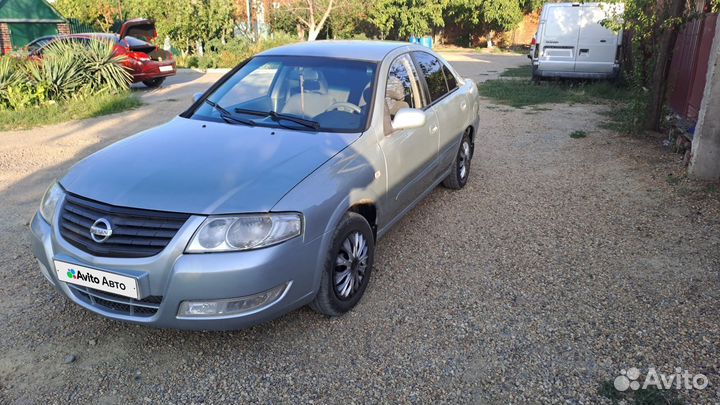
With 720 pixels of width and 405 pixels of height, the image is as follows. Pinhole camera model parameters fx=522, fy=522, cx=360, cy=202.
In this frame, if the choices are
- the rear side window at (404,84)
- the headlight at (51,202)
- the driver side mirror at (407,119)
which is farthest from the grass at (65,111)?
the driver side mirror at (407,119)

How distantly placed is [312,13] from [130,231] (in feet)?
94.3

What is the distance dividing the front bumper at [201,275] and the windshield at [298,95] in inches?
47.1

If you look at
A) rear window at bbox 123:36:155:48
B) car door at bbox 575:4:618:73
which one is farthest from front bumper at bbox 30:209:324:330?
rear window at bbox 123:36:155:48

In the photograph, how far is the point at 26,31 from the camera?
80.9ft

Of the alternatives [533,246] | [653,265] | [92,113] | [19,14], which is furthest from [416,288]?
[19,14]

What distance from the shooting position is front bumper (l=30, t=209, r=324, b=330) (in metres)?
2.65

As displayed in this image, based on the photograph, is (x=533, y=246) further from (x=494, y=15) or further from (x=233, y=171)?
(x=494, y=15)

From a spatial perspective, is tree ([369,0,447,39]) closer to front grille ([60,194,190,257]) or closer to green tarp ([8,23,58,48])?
green tarp ([8,23,58,48])

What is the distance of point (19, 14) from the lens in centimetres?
2409

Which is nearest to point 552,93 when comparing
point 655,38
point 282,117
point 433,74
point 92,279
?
point 655,38

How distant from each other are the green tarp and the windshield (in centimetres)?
2516

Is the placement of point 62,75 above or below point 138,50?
below

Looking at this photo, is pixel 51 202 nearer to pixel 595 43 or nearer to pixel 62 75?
pixel 62 75

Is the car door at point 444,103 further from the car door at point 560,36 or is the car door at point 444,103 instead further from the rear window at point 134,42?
the rear window at point 134,42
